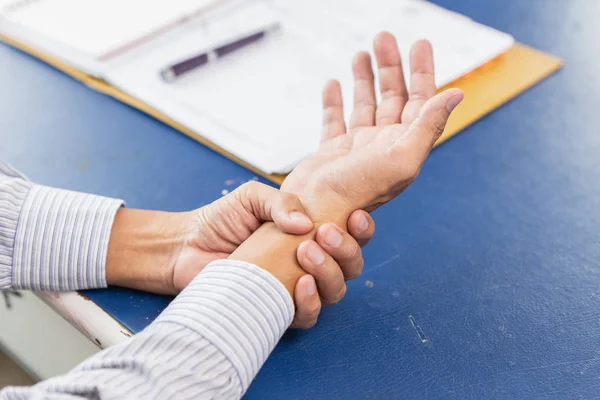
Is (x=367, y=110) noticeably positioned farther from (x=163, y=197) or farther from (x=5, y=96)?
(x=5, y=96)

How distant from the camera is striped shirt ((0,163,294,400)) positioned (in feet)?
1.66

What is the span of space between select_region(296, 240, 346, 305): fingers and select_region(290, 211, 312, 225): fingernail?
0.07 ft

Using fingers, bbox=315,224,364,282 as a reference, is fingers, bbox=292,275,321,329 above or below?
below

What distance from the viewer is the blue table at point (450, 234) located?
22.4 inches

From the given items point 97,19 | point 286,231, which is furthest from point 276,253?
point 97,19

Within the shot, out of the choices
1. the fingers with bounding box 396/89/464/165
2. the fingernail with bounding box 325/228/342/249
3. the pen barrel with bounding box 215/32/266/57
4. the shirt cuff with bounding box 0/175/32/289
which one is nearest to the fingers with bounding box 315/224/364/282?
the fingernail with bounding box 325/228/342/249

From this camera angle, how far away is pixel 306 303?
585mm

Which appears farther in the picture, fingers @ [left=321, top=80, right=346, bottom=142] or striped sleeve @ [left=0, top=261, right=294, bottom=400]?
fingers @ [left=321, top=80, right=346, bottom=142]

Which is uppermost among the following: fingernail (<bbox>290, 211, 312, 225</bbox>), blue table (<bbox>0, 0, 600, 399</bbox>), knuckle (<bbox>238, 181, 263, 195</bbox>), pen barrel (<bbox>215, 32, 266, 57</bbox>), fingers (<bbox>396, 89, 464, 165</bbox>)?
pen barrel (<bbox>215, 32, 266, 57</bbox>)

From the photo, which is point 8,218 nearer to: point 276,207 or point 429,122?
point 276,207

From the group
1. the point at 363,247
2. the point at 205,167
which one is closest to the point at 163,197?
the point at 205,167

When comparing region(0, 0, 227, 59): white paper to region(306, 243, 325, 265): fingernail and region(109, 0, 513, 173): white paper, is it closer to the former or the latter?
region(109, 0, 513, 173): white paper

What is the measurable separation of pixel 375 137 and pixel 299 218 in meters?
0.16

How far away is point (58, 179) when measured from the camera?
806mm
